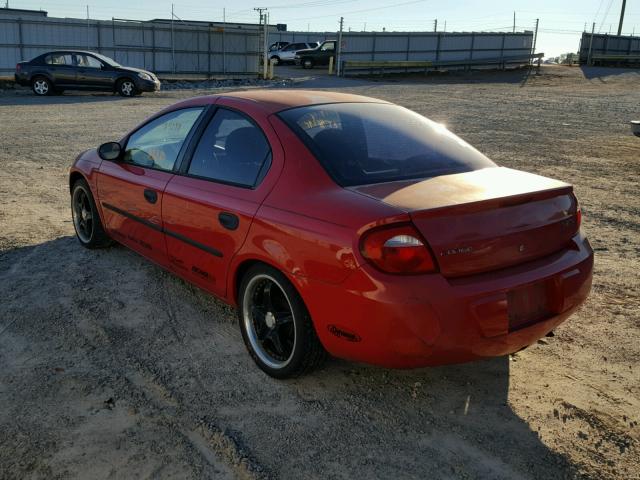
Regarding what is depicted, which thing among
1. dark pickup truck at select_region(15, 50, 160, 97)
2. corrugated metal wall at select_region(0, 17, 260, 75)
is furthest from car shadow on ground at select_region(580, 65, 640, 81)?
dark pickup truck at select_region(15, 50, 160, 97)

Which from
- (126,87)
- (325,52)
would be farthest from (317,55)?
(126,87)

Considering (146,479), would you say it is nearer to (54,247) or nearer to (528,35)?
(54,247)

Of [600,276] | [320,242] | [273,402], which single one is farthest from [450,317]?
[600,276]

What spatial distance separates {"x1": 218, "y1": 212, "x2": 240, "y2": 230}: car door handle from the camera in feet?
11.2

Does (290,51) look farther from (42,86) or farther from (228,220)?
(228,220)

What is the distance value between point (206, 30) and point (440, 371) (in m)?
29.9

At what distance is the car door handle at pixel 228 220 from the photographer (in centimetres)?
342

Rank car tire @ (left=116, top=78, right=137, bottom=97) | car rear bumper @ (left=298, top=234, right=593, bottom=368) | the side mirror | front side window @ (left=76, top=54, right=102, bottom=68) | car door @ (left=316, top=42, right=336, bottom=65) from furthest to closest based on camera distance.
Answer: car door @ (left=316, top=42, right=336, bottom=65)
car tire @ (left=116, top=78, right=137, bottom=97)
front side window @ (left=76, top=54, right=102, bottom=68)
the side mirror
car rear bumper @ (left=298, top=234, right=593, bottom=368)

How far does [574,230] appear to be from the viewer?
10.7ft

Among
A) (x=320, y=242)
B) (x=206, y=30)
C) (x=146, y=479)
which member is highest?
(x=206, y=30)

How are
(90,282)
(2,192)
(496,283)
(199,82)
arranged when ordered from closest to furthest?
(496,283) → (90,282) → (2,192) → (199,82)

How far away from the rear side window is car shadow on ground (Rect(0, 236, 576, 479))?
18.5 meters

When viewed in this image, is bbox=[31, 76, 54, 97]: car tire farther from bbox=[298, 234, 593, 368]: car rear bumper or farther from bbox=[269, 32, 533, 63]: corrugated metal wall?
bbox=[298, 234, 593, 368]: car rear bumper

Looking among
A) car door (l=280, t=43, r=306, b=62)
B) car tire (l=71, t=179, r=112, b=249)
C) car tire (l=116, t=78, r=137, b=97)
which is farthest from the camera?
car door (l=280, t=43, r=306, b=62)
